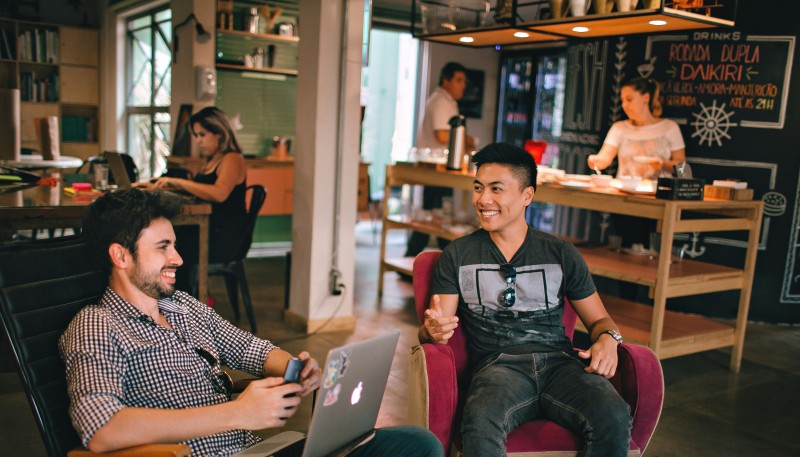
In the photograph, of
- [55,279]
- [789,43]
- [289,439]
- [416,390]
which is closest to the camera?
[289,439]

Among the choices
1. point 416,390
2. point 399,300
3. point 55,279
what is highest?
point 55,279

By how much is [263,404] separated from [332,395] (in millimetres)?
153

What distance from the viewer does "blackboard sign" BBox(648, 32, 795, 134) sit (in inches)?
215

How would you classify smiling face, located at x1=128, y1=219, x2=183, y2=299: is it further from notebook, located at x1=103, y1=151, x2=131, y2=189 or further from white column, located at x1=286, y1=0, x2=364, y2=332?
white column, located at x1=286, y1=0, x2=364, y2=332

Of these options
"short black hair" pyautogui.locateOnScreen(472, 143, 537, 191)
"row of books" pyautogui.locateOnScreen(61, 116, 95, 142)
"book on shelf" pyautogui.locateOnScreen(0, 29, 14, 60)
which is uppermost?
"book on shelf" pyautogui.locateOnScreen(0, 29, 14, 60)

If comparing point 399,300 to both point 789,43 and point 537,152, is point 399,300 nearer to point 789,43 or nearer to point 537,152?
point 537,152

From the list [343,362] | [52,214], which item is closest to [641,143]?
[52,214]

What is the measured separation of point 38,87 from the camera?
8.61 m

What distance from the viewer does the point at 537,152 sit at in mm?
4781

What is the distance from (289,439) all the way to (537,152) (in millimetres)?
3316

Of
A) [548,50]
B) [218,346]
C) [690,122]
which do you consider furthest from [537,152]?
[548,50]

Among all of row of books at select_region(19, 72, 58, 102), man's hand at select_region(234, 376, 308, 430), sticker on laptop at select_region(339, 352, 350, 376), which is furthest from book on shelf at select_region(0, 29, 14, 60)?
sticker on laptop at select_region(339, 352, 350, 376)

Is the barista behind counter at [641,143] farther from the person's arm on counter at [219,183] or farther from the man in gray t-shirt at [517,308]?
the man in gray t-shirt at [517,308]

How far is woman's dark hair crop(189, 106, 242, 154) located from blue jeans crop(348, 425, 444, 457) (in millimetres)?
2977
